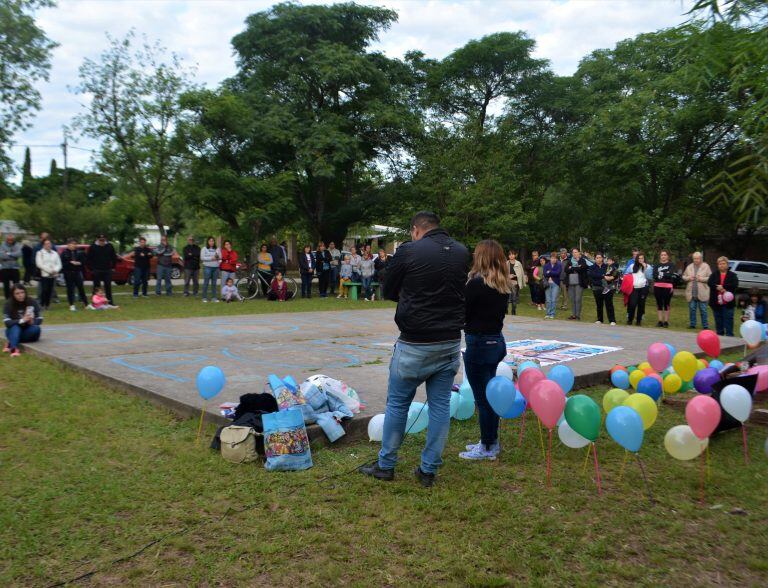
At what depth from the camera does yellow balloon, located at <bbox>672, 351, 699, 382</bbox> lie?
20.0ft

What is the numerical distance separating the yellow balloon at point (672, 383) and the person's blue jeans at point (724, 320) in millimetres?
7135

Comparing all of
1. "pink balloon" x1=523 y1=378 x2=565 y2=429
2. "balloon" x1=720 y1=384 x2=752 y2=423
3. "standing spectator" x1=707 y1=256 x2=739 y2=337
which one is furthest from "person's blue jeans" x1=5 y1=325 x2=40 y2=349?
"standing spectator" x1=707 y1=256 x2=739 y2=337

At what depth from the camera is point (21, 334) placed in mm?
8719

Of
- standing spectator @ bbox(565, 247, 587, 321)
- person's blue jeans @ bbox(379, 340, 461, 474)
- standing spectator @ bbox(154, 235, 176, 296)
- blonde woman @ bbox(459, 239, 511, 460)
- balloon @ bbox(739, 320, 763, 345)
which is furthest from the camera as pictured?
standing spectator @ bbox(154, 235, 176, 296)

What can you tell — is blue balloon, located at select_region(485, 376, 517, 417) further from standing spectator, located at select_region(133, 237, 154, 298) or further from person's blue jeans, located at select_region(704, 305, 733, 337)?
standing spectator, located at select_region(133, 237, 154, 298)

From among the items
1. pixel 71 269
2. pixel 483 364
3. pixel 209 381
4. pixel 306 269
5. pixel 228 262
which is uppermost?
pixel 228 262

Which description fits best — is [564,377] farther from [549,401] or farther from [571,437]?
[549,401]

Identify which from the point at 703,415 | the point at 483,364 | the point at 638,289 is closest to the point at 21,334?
the point at 483,364

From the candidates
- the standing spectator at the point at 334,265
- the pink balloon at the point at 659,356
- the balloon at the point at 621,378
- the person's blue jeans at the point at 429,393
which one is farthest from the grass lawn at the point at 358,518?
the standing spectator at the point at 334,265

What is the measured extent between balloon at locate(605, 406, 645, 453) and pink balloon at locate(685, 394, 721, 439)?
0.36 meters

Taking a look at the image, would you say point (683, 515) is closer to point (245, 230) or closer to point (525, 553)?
point (525, 553)

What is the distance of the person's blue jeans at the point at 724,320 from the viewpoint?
12266mm

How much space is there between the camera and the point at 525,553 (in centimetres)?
323

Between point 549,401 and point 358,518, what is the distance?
5.23 feet
